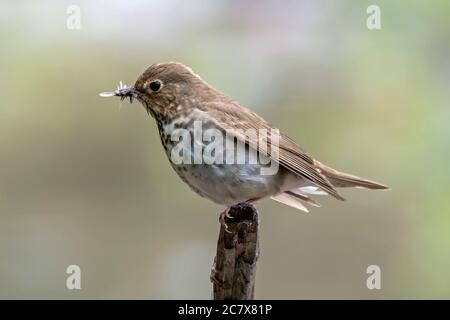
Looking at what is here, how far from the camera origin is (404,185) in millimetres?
6781

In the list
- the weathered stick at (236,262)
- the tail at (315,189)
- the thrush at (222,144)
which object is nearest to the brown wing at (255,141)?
the thrush at (222,144)

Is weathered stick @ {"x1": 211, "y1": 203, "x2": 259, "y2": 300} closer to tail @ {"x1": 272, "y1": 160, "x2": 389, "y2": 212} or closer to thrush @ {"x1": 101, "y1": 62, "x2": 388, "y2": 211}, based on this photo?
thrush @ {"x1": 101, "y1": 62, "x2": 388, "y2": 211}

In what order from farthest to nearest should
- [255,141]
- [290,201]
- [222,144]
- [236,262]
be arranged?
[290,201]
[255,141]
[222,144]
[236,262]

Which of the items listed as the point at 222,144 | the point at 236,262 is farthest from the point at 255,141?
the point at 236,262

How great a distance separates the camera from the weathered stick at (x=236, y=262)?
4125 mm

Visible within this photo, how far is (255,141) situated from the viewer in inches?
189

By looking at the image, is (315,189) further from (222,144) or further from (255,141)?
(222,144)

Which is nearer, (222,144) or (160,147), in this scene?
(222,144)

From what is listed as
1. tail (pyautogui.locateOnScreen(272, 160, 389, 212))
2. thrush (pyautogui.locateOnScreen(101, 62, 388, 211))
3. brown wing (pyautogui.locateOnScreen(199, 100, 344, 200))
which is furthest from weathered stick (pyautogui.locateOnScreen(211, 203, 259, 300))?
tail (pyautogui.locateOnScreen(272, 160, 389, 212))

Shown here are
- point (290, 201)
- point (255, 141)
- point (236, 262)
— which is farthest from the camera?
point (290, 201)

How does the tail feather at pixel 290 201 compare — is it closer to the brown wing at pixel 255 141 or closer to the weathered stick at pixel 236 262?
the brown wing at pixel 255 141

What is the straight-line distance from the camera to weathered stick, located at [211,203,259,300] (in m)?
4.12

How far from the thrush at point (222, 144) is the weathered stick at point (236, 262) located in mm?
448

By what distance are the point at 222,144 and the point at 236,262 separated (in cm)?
80
